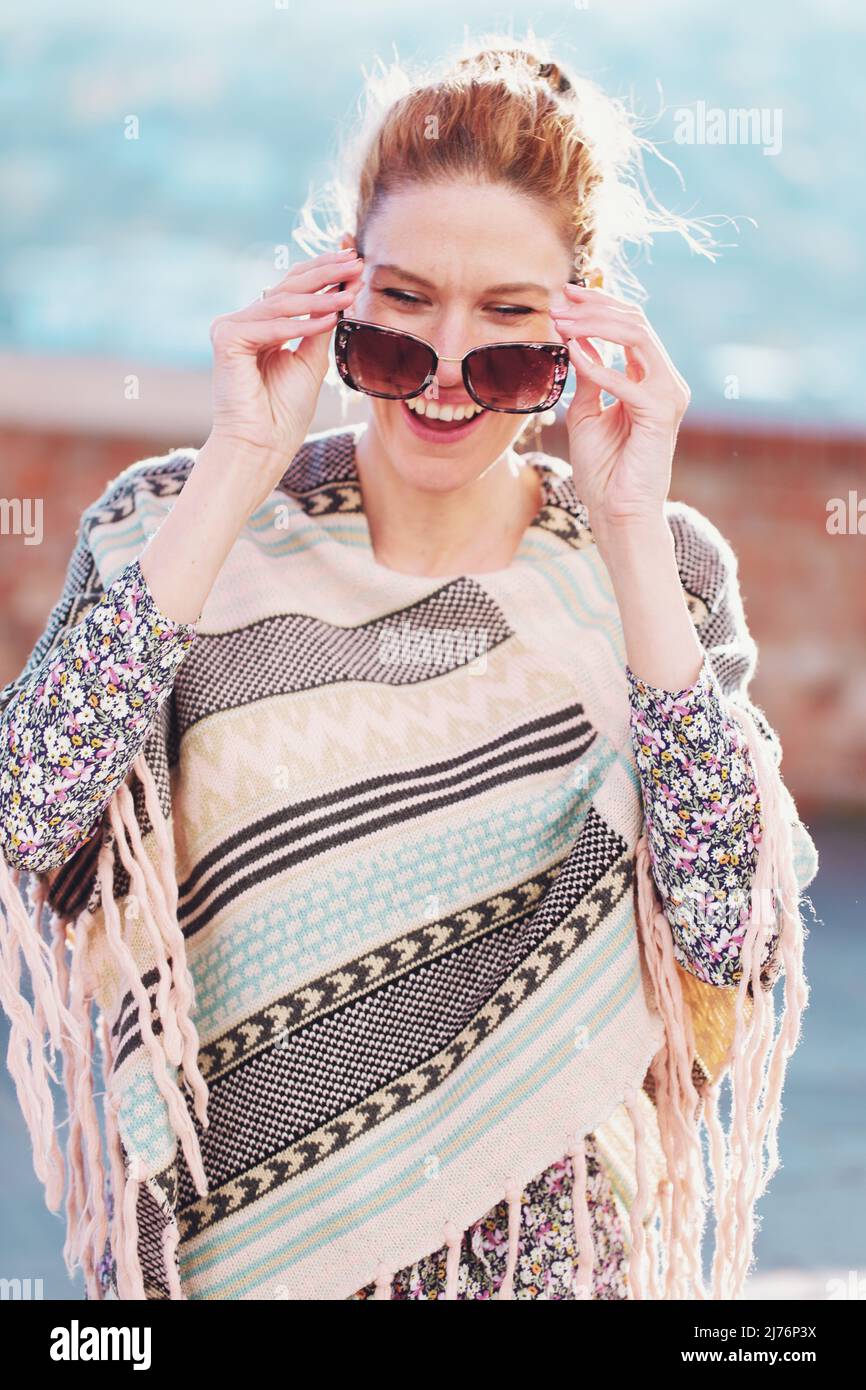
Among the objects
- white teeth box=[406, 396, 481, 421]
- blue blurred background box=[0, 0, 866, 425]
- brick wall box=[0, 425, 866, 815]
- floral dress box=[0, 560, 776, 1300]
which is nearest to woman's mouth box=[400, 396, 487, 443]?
white teeth box=[406, 396, 481, 421]

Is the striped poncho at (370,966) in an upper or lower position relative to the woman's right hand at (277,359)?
lower

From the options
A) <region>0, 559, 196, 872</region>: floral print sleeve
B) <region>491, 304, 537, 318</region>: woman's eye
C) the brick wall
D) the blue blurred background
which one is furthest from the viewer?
the blue blurred background

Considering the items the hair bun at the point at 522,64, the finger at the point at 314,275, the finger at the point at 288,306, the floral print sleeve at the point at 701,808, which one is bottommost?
the floral print sleeve at the point at 701,808

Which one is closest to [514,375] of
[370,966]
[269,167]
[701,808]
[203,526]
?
[203,526]

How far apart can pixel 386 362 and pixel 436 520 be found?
253 mm

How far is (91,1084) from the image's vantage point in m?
1.64

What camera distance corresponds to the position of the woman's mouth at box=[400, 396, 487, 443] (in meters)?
1.72

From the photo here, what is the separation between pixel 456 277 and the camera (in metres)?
1.68

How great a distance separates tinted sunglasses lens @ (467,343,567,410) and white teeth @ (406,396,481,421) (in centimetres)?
6

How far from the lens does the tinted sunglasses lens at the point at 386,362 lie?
165 centimetres

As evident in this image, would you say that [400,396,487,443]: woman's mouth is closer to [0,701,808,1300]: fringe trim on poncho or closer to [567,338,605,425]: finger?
[567,338,605,425]: finger

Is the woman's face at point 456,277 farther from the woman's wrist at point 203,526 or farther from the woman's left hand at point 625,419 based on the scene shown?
the woman's wrist at point 203,526

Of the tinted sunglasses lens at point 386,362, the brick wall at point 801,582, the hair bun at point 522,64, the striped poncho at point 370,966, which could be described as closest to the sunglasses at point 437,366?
the tinted sunglasses lens at point 386,362

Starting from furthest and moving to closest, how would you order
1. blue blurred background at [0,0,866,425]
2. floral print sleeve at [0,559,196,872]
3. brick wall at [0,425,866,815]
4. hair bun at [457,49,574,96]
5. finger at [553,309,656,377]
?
1. blue blurred background at [0,0,866,425]
2. brick wall at [0,425,866,815]
3. hair bun at [457,49,574,96]
4. finger at [553,309,656,377]
5. floral print sleeve at [0,559,196,872]
